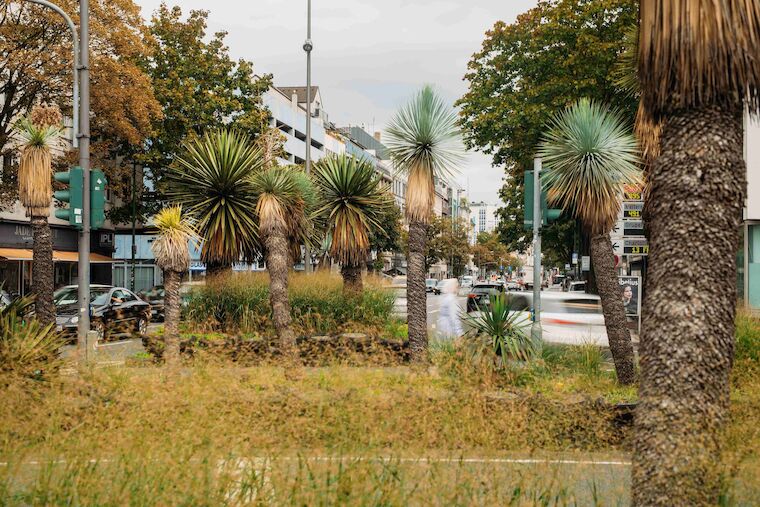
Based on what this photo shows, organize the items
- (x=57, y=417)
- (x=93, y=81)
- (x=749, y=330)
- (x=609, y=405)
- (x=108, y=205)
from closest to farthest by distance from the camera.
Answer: (x=57, y=417)
(x=609, y=405)
(x=749, y=330)
(x=93, y=81)
(x=108, y=205)

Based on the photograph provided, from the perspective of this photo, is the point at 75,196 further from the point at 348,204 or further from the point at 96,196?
the point at 348,204

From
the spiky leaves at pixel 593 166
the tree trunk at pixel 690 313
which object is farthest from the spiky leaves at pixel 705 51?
the spiky leaves at pixel 593 166

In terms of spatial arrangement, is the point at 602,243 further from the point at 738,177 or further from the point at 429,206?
the point at 738,177

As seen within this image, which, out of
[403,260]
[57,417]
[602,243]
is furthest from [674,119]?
[403,260]

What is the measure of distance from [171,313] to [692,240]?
9498 mm

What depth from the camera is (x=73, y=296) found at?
23875 mm

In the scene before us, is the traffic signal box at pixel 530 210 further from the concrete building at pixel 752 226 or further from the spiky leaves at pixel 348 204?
the concrete building at pixel 752 226

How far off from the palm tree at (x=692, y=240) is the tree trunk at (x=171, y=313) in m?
8.85

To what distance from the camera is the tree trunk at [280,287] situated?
13.5 m

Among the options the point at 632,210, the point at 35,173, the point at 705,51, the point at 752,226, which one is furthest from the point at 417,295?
the point at 752,226

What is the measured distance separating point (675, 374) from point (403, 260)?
123230 mm

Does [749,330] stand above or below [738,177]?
below

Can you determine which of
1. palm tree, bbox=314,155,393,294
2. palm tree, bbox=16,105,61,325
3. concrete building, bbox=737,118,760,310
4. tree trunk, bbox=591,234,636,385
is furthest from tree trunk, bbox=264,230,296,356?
concrete building, bbox=737,118,760,310

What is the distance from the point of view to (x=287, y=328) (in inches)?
536
